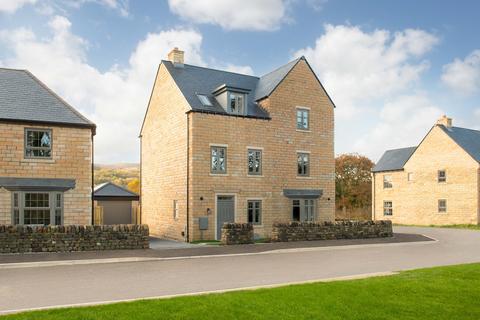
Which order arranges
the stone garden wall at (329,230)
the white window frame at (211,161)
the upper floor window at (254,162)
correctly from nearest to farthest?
1. the stone garden wall at (329,230)
2. the white window frame at (211,161)
3. the upper floor window at (254,162)

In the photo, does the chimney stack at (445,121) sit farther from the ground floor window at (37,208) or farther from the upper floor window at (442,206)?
the ground floor window at (37,208)

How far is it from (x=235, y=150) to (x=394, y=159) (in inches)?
1142

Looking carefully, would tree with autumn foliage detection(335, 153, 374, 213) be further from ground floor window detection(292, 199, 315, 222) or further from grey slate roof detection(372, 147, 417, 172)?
ground floor window detection(292, 199, 315, 222)

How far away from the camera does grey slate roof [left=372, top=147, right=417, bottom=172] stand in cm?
4691

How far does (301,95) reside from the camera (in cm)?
2811

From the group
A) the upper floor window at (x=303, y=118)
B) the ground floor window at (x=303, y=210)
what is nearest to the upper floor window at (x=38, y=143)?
the ground floor window at (x=303, y=210)

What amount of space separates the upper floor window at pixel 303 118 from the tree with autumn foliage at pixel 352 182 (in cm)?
3120

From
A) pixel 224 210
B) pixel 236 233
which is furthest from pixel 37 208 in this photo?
pixel 224 210

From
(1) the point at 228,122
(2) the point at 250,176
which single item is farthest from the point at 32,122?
(2) the point at 250,176

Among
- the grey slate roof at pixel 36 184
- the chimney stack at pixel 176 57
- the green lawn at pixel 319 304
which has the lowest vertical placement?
the green lawn at pixel 319 304

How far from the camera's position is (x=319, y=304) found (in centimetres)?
860

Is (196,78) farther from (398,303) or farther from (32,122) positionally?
(398,303)

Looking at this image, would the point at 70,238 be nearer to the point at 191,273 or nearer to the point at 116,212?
the point at 191,273

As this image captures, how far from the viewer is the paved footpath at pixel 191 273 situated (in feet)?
32.2
